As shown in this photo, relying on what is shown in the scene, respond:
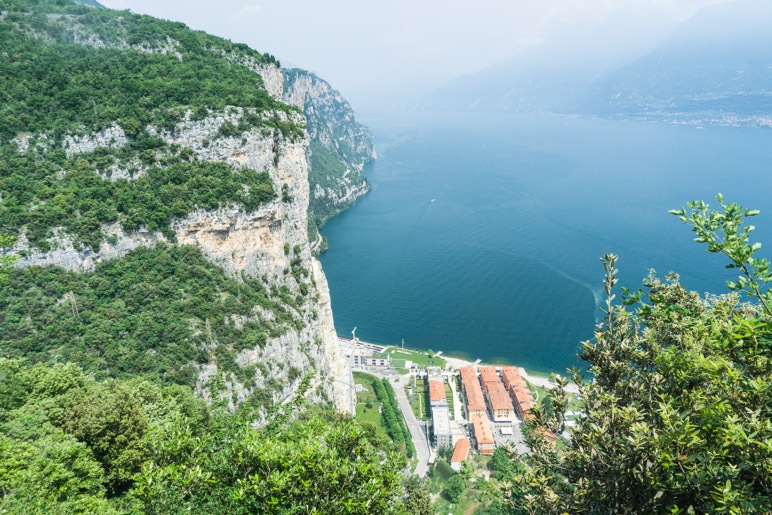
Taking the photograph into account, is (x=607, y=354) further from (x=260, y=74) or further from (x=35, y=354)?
(x=260, y=74)

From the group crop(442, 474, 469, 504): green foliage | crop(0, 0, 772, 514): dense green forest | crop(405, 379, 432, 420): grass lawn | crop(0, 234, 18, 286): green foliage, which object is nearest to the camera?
crop(0, 0, 772, 514): dense green forest

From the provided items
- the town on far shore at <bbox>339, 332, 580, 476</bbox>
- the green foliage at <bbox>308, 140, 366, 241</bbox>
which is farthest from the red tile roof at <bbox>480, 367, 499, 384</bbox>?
the green foliage at <bbox>308, 140, 366, 241</bbox>

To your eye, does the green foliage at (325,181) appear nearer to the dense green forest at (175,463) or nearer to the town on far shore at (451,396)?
the town on far shore at (451,396)

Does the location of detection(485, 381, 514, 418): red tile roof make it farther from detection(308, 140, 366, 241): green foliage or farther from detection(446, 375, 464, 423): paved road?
detection(308, 140, 366, 241): green foliage

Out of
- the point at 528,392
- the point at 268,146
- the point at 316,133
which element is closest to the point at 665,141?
the point at 316,133

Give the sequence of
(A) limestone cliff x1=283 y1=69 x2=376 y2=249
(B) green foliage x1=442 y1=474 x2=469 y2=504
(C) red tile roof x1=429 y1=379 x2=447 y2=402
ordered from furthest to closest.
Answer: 1. (A) limestone cliff x1=283 y1=69 x2=376 y2=249
2. (C) red tile roof x1=429 y1=379 x2=447 y2=402
3. (B) green foliage x1=442 y1=474 x2=469 y2=504

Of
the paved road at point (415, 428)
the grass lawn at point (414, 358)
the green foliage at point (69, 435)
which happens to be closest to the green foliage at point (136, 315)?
the green foliage at point (69, 435)

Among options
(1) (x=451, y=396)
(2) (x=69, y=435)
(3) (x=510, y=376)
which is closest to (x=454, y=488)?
(1) (x=451, y=396)
